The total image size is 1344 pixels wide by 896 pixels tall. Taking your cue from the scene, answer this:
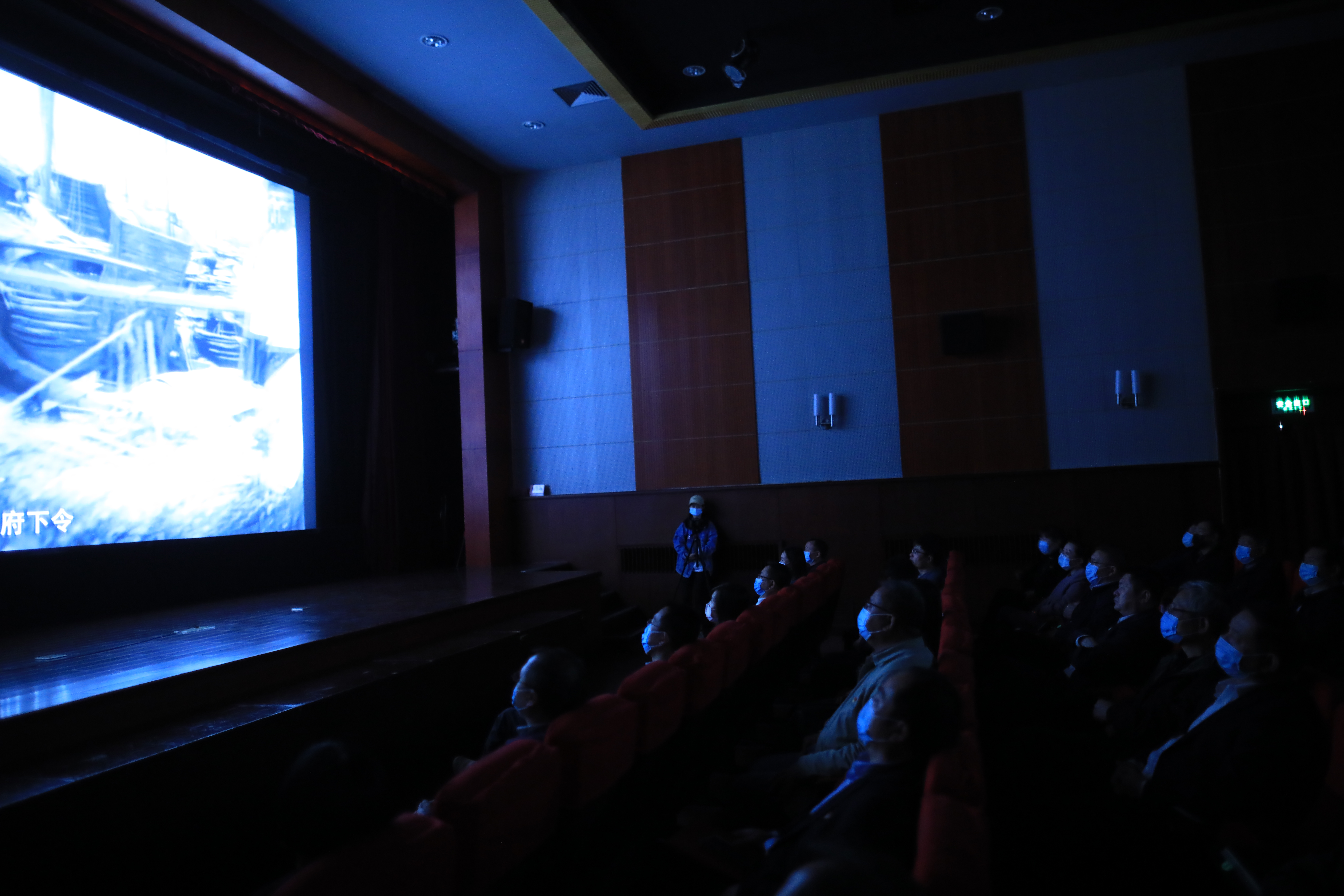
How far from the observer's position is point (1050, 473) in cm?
768

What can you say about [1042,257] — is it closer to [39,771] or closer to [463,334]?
[463,334]

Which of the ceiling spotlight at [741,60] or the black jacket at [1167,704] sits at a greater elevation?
the ceiling spotlight at [741,60]

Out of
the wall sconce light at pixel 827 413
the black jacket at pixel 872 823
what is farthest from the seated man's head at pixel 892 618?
the wall sconce light at pixel 827 413

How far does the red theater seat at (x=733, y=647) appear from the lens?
9.62ft

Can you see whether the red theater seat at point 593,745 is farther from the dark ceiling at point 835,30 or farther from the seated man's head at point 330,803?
the dark ceiling at point 835,30

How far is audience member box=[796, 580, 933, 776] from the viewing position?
2502mm

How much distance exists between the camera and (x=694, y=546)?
326 inches

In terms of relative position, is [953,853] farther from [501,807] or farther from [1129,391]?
[1129,391]

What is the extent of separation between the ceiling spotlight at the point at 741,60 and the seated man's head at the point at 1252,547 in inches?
193

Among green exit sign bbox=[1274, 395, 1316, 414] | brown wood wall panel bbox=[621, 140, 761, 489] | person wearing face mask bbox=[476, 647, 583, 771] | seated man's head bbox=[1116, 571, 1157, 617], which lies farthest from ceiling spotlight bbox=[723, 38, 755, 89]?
person wearing face mask bbox=[476, 647, 583, 771]

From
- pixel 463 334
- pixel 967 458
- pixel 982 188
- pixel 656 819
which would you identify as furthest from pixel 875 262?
pixel 656 819

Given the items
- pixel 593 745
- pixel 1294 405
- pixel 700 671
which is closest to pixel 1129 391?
pixel 1294 405

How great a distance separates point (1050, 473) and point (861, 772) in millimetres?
6481
